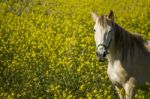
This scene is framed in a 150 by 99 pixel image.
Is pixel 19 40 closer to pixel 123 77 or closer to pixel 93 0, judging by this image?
pixel 123 77

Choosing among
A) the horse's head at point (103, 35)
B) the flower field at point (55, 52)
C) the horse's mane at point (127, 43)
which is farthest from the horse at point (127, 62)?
the flower field at point (55, 52)

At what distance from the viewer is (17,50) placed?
1103 centimetres

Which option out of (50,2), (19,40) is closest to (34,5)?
(50,2)

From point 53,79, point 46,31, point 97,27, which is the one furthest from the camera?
point 46,31

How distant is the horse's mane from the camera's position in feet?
22.4

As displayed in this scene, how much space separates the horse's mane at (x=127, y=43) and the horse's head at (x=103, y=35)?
23 cm

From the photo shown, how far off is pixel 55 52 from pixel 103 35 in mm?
4195

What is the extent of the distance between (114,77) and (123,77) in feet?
0.51

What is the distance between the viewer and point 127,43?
6961mm

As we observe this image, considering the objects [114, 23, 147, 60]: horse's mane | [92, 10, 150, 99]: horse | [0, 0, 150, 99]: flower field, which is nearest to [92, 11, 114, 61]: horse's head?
[92, 10, 150, 99]: horse

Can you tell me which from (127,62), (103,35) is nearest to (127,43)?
(127,62)

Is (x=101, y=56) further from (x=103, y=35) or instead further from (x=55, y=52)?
(x=55, y=52)

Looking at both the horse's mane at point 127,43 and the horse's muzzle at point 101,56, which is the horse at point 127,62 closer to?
the horse's mane at point 127,43

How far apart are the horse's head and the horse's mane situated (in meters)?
0.23
